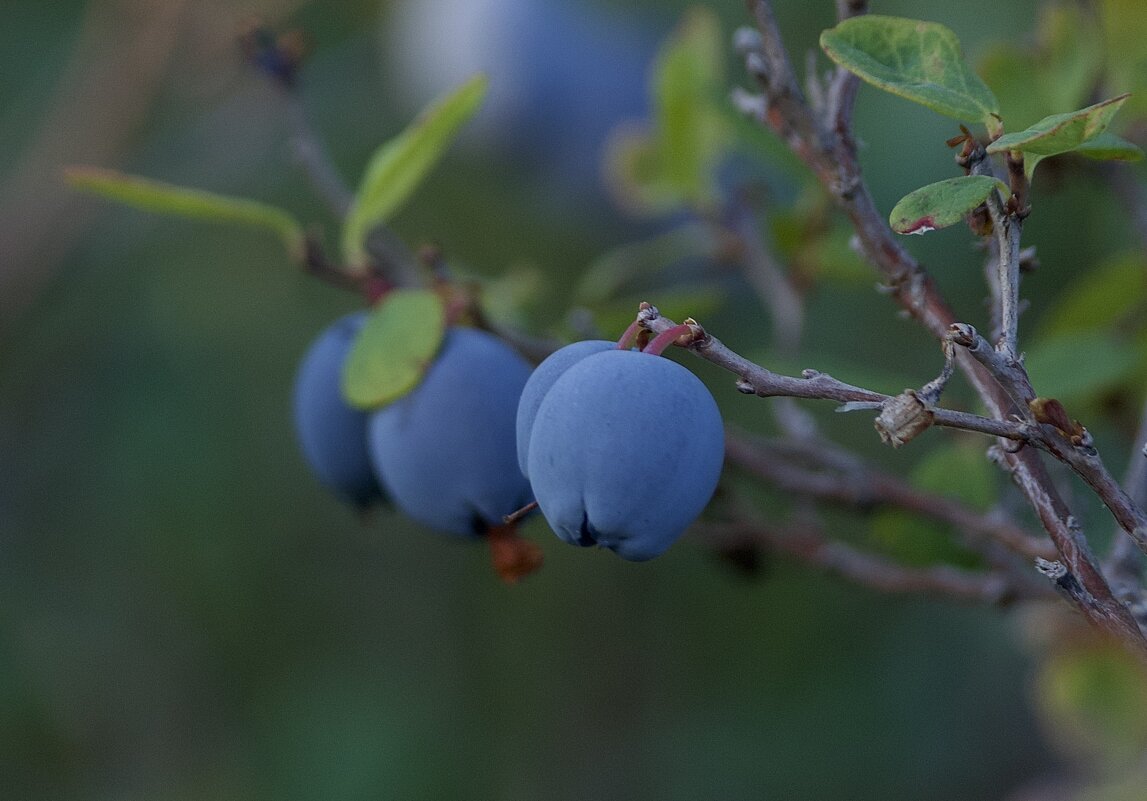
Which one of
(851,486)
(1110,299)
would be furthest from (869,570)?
(1110,299)

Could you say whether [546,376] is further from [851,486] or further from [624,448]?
[851,486]

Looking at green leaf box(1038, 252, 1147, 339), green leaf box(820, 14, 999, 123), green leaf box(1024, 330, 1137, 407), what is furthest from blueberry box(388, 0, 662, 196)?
green leaf box(820, 14, 999, 123)

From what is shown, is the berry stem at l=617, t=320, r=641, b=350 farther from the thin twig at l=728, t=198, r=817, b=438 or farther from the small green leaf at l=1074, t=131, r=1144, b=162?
the thin twig at l=728, t=198, r=817, b=438

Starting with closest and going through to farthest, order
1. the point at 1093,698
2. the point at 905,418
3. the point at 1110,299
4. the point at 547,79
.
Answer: the point at 905,418, the point at 1093,698, the point at 1110,299, the point at 547,79

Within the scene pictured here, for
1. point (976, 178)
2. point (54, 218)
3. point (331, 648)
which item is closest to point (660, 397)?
point (976, 178)

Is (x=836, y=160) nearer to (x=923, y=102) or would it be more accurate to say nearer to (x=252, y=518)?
(x=923, y=102)

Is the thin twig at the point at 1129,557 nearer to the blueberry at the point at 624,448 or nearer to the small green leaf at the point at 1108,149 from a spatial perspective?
the small green leaf at the point at 1108,149
